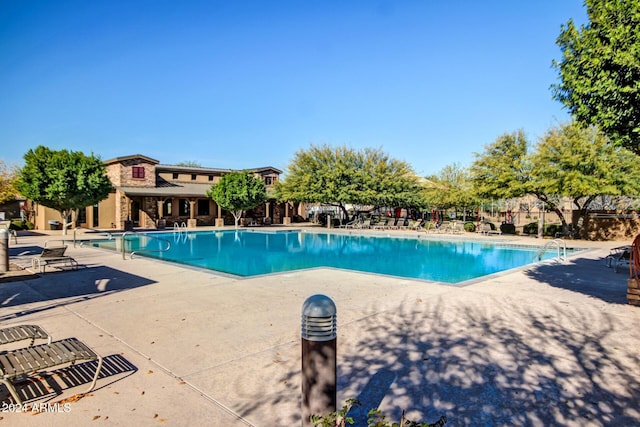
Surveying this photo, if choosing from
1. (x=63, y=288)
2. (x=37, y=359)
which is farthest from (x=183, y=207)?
(x=37, y=359)

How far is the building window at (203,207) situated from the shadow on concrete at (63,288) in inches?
929

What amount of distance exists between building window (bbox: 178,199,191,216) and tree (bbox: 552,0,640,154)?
30450 millimetres

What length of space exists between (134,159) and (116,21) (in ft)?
57.2

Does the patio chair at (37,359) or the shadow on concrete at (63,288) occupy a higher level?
the patio chair at (37,359)

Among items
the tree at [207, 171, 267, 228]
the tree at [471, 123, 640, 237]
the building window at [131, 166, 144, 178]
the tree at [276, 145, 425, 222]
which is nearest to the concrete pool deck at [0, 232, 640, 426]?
the tree at [471, 123, 640, 237]

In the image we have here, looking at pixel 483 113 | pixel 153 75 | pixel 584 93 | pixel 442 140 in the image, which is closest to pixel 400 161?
pixel 442 140

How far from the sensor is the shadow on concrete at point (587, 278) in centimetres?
747

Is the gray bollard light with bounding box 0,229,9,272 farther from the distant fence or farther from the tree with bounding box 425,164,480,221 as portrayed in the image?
the distant fence

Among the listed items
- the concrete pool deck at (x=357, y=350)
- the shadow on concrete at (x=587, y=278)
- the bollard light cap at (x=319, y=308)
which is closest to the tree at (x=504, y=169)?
the shadow on concrete at (x=587, y=278)

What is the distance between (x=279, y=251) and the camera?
62.2ft

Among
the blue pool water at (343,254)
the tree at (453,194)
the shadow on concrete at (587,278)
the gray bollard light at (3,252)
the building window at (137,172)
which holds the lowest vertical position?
the blue pool water at (343,254)

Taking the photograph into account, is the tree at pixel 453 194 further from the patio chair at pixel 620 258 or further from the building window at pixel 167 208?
the building window at pixel 167 208

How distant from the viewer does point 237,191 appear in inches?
1121

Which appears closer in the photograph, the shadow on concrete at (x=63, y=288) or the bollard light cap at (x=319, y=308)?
the bollard light cap at (x=319, y=308)
